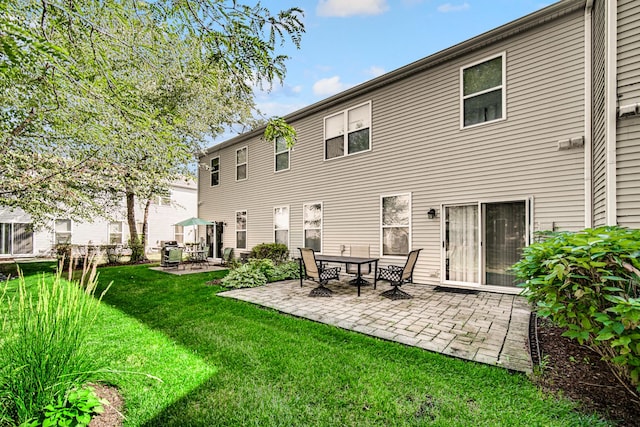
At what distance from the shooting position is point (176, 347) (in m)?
3.63

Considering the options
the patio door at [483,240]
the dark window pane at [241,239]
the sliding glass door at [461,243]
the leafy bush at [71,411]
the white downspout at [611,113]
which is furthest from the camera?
the dark window pane at [241,239]

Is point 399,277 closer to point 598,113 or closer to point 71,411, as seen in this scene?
point 598,113

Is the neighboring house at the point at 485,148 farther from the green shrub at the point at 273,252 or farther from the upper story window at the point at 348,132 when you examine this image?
the green shrub at the point at 273,252

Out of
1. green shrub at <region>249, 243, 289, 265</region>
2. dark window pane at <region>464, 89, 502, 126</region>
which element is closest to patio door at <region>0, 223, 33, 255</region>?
green shrub at <region>249, 243, 289, 265</region>

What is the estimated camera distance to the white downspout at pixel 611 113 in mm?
3840

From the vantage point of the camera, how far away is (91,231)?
718 inches

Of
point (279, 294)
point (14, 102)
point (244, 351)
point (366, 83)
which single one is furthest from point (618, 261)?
point (14, 102)

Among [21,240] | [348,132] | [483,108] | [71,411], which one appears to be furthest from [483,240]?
[21,240]

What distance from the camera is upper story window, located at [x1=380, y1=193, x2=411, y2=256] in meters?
7.58

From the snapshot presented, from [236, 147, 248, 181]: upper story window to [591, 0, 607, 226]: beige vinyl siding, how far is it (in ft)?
36.4

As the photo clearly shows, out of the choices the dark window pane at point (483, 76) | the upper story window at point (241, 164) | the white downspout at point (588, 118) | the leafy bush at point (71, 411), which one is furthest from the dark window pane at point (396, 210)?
the upper story window at point (241, 164)

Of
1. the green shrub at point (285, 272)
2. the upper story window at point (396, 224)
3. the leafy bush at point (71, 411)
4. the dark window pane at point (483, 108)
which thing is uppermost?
the dark window pane at point (483, 108)

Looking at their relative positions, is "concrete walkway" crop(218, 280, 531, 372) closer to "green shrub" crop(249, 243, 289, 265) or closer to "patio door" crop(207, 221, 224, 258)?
"green shrub" crop(249, 243, 289, 265)

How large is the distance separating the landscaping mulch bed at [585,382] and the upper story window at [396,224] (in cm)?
418
